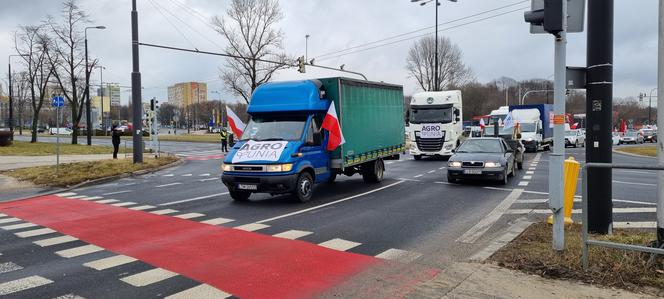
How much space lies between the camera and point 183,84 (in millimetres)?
138125

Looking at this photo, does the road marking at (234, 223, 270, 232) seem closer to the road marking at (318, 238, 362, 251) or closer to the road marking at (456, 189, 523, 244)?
the road marking at (318, 238, 362, 251)

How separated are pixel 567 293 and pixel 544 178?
12.7 m

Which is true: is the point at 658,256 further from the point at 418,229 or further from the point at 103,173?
the point at 103,173

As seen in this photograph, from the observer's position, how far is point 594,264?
18.5 feet

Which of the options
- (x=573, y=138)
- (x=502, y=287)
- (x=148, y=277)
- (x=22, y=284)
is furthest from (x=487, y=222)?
(x=573, y=138)

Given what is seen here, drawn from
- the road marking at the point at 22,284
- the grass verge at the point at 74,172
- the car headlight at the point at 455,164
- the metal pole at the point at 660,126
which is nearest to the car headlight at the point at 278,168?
the road marking at the point at 22,284

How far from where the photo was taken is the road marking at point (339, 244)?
7297mm

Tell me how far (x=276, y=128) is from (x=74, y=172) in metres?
10.4

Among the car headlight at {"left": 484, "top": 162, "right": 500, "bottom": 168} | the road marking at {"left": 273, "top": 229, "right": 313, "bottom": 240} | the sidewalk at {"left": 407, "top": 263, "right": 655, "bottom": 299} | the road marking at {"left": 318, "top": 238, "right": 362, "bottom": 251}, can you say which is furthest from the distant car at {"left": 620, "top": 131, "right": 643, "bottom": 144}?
the sidewalk at {"left": 407, "top": 263, "right": 655, "bottom": 299}

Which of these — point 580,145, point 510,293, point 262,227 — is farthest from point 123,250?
point 580,145

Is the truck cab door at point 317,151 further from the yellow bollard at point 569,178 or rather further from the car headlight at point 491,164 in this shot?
the yellow bollard at point 569,178

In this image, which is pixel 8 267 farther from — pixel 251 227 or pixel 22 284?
pixel 251 227

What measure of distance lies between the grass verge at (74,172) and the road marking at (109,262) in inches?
435

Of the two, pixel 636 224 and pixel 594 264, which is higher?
pixel 594 264
